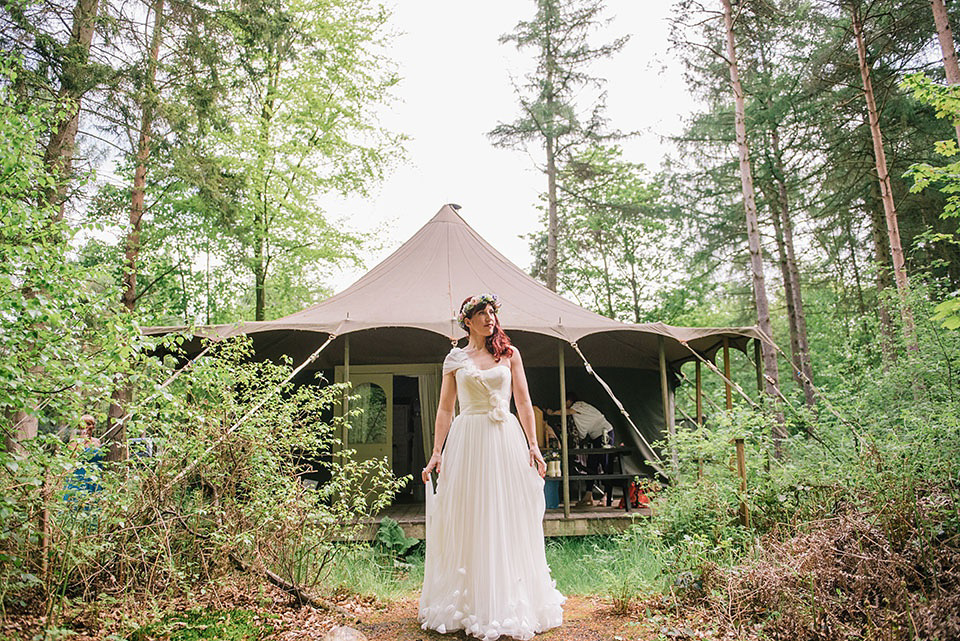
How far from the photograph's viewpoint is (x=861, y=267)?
14.2m

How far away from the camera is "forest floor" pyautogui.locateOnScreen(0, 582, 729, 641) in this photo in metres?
2.96

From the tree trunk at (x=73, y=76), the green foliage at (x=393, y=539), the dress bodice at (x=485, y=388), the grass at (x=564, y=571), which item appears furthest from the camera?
the tree trunk at (x=73, y=76)

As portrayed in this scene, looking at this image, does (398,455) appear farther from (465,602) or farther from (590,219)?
(590,219)

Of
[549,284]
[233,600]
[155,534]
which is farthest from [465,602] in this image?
[549,284]

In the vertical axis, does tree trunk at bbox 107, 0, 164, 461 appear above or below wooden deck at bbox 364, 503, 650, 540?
above

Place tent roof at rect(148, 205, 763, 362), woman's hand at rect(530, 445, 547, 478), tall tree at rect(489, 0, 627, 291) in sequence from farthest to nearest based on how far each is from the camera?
tall tree at rect(489, 0, 627, 291) → tent roof at rect(148, 205, 763, 362) → woman's hand at rect(530, 445, 547, 478)

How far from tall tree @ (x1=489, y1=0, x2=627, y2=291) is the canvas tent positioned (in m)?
6.22

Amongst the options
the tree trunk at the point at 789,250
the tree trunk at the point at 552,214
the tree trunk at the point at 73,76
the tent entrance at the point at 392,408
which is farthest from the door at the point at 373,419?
the tree trunk at the point at 789,250

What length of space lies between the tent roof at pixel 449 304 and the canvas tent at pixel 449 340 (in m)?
0.02

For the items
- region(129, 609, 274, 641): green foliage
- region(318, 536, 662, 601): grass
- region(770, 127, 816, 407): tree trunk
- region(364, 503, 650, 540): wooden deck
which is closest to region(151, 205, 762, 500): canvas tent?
region(364, 503, 650, 540): wooden deck

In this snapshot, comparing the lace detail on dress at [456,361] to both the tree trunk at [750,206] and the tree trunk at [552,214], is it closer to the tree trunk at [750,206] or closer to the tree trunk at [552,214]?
the tree trunk at [750,206]

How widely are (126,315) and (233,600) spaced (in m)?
1.68

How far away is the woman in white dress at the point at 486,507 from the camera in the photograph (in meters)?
3.47

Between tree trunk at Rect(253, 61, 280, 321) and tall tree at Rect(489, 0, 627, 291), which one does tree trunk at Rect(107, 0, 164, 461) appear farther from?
tall tree at Rect(489, 0, 627, 291)
